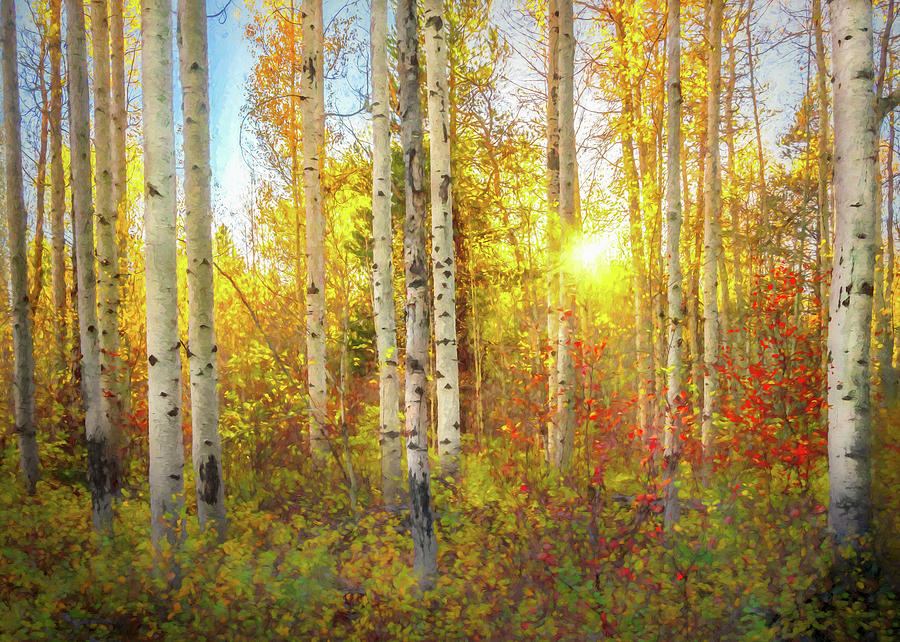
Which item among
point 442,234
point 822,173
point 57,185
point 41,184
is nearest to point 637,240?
point 822,173

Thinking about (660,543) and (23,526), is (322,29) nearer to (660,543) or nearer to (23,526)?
(23,526)

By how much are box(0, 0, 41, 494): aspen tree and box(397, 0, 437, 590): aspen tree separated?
593 cm

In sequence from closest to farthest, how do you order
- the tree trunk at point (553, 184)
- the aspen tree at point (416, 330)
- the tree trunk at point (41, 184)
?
the aspen tree at point (416, 330) < the tree trunk at point (553, 184) < the tree trunk at point (41, 184)

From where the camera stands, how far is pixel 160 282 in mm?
4918

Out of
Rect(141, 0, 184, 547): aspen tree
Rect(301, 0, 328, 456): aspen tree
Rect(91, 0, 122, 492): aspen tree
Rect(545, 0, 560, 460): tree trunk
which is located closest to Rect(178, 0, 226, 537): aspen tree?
Rect(141, 0, 184, 547): aspen tree

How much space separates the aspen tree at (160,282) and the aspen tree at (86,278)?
169cm

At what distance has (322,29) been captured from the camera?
10.0 m

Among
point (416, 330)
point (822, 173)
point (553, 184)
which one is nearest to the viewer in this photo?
point (416, 330)

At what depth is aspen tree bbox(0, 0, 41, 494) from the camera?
738cm

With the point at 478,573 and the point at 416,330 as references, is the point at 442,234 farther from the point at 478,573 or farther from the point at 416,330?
the point at 478,573

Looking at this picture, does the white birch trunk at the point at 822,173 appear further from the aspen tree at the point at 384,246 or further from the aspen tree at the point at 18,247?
the aspen tree at the point at 18,247

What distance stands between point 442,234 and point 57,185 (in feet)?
26.1

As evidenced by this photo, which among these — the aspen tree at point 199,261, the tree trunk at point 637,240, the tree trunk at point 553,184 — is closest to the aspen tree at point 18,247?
the aspen tree at point 199,261

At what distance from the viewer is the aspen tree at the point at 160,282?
4875 mm
